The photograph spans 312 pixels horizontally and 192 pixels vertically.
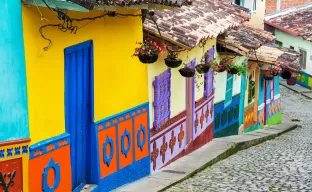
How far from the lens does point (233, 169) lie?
12891 mm

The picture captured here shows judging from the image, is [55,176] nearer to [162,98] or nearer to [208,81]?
[162,98]

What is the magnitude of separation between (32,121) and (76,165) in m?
1.72

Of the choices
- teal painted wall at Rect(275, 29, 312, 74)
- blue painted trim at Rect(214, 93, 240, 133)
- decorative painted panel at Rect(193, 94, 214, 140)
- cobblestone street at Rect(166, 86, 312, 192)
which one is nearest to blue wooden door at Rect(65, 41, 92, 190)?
cobblestone street at Rect(166, 86, 312, 192)

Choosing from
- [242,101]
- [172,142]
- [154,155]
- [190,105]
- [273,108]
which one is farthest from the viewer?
[273,108]

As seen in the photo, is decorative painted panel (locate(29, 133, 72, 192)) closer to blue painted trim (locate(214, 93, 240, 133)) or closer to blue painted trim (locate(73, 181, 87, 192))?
blue painted trim (locate(73, 181, 87, 192))

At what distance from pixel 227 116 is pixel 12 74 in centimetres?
1241

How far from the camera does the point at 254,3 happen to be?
25234 millimetres

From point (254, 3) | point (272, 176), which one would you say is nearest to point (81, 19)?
point (272, 176)

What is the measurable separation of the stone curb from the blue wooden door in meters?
1.22

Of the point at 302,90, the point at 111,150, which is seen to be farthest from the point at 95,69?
the point at 302,90

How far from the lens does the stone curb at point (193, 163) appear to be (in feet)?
34.5

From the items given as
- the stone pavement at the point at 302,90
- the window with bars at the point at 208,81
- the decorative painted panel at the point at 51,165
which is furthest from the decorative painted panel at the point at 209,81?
the stone pavement at the point at 302,90

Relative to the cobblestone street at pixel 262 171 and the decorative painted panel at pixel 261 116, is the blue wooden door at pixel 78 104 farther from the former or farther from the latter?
the decorative painted panel at pixel 261 116

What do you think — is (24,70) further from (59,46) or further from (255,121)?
(255,121)
